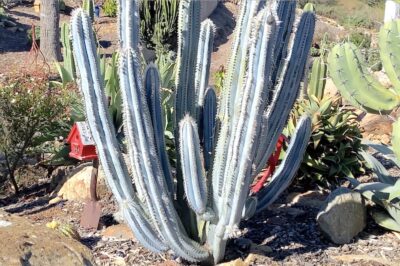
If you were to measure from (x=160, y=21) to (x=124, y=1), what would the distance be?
11660 millimetres

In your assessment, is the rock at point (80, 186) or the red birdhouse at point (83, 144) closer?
the red birdhouse at point (83, 144)

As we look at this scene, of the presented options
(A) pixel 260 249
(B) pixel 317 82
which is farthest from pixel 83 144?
(B) pixel 317 82

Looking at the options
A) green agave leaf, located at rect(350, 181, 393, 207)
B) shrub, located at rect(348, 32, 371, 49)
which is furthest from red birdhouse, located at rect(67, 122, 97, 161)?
shrub, located at rect(348, 32, 371, 49)

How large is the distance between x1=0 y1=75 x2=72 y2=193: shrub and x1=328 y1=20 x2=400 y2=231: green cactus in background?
258 cm

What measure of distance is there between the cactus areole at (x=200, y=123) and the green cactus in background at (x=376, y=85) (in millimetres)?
602

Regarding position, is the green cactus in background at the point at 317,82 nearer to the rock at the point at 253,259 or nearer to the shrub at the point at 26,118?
the shrub at the point at 26,118

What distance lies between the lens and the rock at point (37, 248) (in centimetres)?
285

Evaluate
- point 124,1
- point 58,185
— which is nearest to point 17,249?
point 124,1

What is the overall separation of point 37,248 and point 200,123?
5.87ft

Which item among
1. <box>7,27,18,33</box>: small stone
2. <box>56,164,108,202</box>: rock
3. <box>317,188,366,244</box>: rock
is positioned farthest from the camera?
<box>7,27,18,33</box>: small stone

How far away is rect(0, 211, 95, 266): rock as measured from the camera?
2.85 meters

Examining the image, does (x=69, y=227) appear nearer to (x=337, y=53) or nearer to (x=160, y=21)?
(x=337, y=53)

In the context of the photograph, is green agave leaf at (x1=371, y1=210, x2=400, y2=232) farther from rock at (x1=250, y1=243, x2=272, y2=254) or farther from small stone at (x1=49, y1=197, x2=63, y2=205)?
small stone at (x1=49, y1=197, x2=63, y2=205)

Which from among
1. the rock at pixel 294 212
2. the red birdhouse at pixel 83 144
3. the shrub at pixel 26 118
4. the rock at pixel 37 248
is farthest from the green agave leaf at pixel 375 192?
the shrub at pixel 26 118
